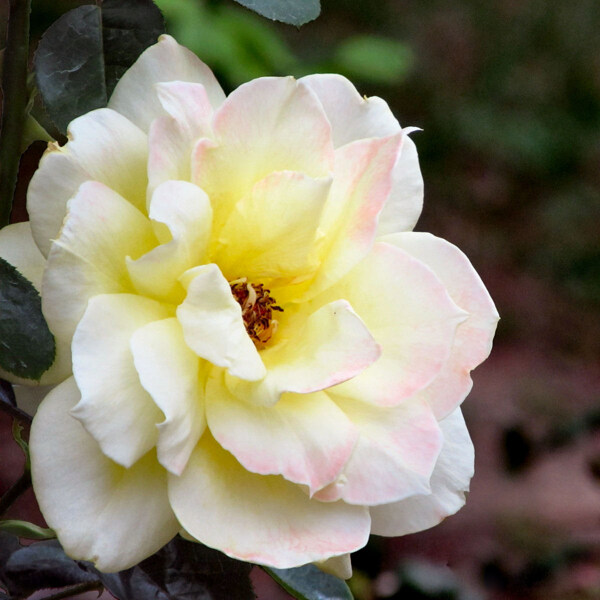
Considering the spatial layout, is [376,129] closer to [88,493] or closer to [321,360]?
[321,360]

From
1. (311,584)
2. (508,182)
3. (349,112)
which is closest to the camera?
(349,112)

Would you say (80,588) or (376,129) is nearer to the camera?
(376,129)

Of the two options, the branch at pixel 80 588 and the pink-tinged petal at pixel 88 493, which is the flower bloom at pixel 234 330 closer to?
the pink-tinged petal at pixel 88 493

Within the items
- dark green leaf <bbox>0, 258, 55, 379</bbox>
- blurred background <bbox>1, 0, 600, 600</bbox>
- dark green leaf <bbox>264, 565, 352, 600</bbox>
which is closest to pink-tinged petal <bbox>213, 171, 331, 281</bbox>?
dark green leaf <bbox>0, 258, 55, 379</bbox>

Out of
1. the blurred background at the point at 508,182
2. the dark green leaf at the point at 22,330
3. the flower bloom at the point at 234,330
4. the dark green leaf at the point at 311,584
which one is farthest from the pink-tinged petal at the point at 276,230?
the blurred background at the point at 508,182

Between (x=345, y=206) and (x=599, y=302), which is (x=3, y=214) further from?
(x=599, y=302)

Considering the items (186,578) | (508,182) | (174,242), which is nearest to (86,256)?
(174,242)
